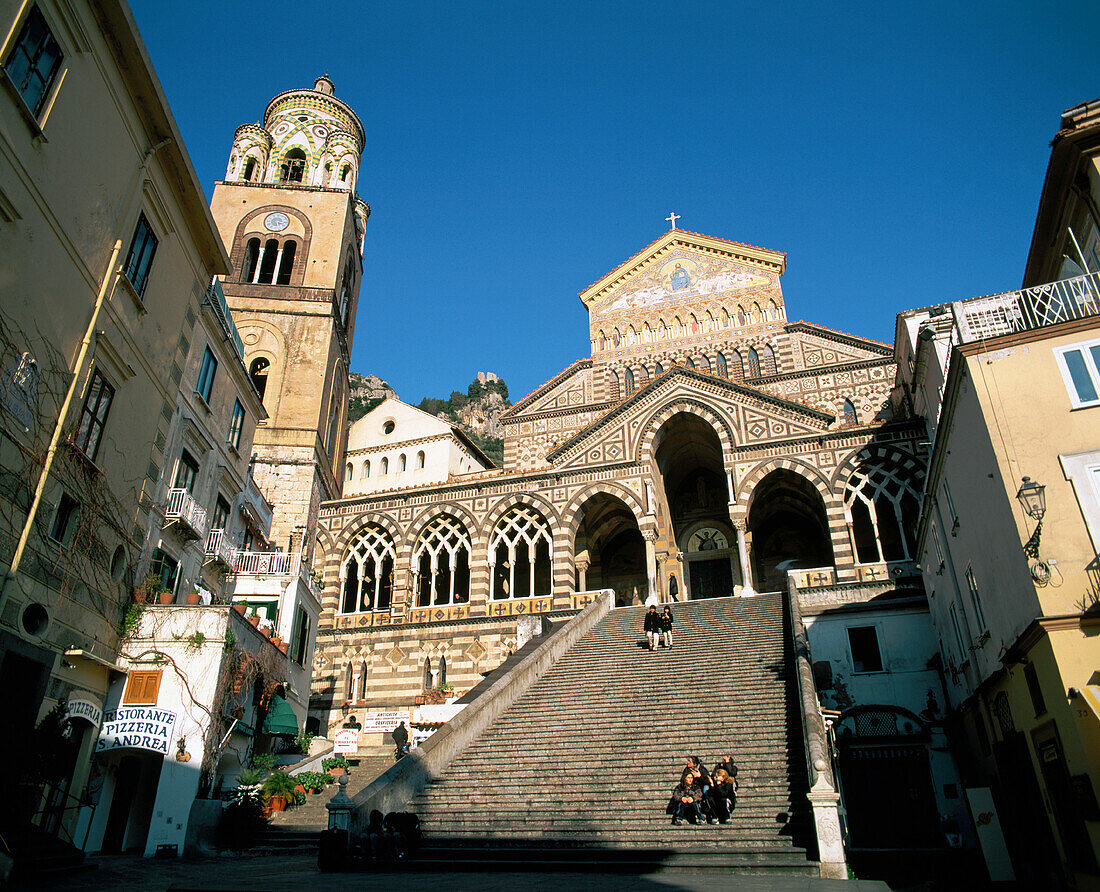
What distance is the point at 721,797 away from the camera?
11047 millimetres

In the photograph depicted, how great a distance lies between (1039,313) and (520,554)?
21979 millimetres

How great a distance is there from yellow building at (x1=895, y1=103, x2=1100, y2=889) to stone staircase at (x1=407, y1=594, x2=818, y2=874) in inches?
141

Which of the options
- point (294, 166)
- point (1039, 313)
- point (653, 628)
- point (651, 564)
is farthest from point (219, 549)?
point (294, 166)

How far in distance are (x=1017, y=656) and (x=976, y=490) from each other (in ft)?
10.0

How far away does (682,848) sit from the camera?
10.2m

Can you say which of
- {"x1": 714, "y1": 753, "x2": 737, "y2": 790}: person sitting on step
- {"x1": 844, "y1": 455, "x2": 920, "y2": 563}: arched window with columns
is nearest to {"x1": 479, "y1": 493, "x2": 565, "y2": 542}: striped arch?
{"x1": 844, "y1": 455, "x2": 920, "y2": 563}: arched window with columns

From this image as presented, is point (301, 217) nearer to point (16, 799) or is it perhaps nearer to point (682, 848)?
point (16, 799)

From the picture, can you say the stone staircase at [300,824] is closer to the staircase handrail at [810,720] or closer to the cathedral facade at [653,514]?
the staircase handrail at [810,720]

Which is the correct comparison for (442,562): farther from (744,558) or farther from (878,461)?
(878,461)

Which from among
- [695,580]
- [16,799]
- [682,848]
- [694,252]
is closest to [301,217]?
[694,252]

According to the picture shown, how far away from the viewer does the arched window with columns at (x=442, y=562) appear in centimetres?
2984

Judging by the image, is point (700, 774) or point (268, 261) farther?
point (268, 261)

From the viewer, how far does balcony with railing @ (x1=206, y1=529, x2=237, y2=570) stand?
1916 centimetres

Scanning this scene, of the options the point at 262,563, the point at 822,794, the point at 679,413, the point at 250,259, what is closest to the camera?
the point at 822,794
